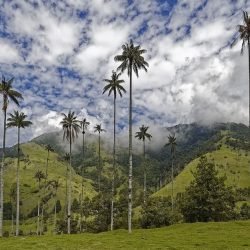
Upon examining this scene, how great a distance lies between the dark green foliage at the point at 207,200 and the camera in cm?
9538

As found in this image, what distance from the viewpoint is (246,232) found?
61.3 m

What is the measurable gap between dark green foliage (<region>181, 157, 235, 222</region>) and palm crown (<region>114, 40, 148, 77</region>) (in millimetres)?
38138

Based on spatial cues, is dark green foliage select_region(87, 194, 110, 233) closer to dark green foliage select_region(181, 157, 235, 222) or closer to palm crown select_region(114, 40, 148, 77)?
dark green foliage select_region(181, 157, 235, 222)

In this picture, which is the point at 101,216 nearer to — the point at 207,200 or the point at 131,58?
the point at 207,200

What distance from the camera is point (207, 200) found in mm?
94500

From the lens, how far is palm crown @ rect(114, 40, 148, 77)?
236 feet

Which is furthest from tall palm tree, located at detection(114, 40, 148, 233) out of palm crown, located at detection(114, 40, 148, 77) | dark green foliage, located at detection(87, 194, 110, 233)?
dark green foliage, located at detection(87, 194, 110, 233)

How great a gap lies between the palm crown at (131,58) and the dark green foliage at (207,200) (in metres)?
38.1

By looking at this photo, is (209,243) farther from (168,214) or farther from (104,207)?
(104,207)

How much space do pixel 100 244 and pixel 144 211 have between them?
167 feet

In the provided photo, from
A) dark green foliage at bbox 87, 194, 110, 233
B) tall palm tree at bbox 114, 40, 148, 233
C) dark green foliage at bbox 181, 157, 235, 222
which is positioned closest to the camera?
tall palm tree at bbox 114, 40, 148, 233

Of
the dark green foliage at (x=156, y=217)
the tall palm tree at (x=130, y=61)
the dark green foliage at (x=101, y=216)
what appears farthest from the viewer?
the dark green foliage at (x=101, y=216)

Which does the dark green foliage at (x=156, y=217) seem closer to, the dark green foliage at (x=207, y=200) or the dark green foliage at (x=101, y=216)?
the dark green foliage at (x=207, y=200)

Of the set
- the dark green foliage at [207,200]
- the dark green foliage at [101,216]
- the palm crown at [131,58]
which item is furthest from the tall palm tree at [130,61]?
the dark green foliage at [101,216]
